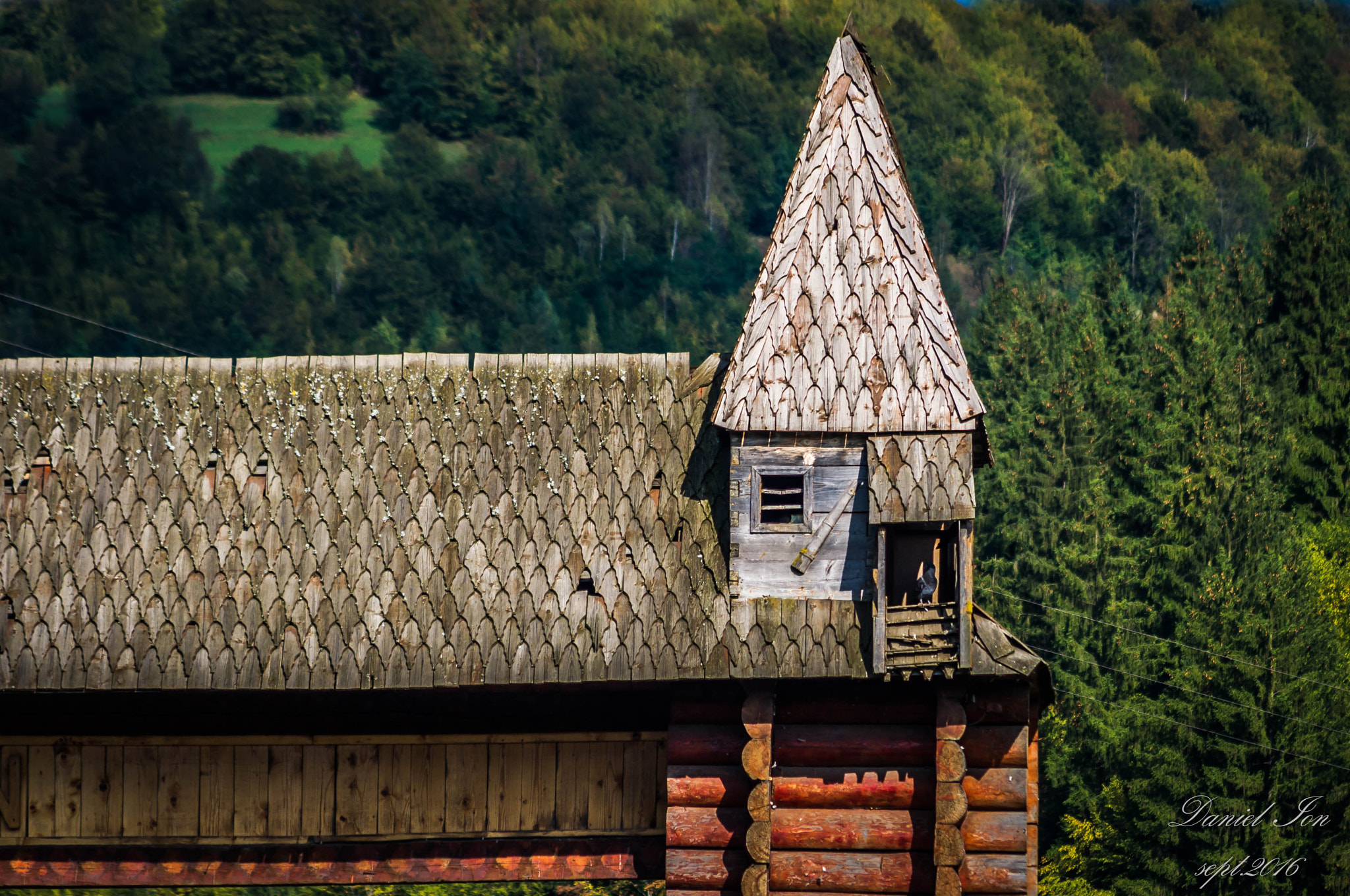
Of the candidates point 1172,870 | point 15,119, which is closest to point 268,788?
point 1172,870

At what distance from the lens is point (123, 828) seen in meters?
16.5

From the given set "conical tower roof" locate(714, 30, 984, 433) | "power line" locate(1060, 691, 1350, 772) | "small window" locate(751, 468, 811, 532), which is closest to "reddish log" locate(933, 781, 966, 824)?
"small window" locate(751, 468, 811, 532)

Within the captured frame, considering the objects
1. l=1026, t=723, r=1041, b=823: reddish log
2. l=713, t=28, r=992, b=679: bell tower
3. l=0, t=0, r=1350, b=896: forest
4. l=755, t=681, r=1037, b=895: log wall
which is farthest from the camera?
l=0, t=0, r=1350, b=896: forest

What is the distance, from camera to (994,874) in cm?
1589

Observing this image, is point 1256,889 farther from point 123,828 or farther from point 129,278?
point 129,278

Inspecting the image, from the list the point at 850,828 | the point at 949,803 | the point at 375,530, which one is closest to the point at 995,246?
the point at 850,828

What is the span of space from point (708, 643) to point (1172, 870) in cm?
2161

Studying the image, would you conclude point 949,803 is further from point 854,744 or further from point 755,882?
point 755,882

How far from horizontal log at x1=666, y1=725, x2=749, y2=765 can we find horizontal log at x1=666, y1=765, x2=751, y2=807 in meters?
0.10

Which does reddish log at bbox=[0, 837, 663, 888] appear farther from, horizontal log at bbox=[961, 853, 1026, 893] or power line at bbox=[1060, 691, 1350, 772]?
power line at bbox=[1060, 691, 1350, 772]

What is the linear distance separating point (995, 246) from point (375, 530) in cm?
9191

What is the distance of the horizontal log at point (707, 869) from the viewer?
1594cm

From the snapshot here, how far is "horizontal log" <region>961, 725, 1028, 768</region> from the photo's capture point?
16109 millimetres

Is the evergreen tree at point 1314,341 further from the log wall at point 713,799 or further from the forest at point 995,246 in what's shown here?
the log wall at point 713,799
